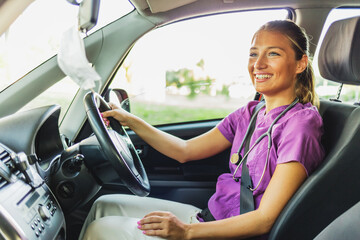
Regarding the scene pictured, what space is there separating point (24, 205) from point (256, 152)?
836 millimetres

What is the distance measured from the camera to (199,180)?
7.50ft

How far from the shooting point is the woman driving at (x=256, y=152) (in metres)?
1.20

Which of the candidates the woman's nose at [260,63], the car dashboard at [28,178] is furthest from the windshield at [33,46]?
the woman's nose at [260,63]

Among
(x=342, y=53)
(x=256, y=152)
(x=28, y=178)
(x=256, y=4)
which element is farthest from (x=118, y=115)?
(x=256, y=4)

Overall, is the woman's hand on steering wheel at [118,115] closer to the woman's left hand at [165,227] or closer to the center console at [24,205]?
the center console at [24,205]

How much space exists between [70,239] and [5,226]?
0.95m

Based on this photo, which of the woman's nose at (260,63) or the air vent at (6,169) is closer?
the air vent at (6,169)

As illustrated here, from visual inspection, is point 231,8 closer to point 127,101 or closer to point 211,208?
point 127,101

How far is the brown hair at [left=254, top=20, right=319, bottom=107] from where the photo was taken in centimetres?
146

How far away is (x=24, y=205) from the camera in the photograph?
3.61 ft

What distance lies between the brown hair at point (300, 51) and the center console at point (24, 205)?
103cm

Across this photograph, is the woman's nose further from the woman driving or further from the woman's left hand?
the woman's left hand

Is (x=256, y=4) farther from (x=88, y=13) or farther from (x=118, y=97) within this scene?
(x=88, y=13)

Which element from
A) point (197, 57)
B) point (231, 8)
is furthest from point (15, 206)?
point (197, 57)
